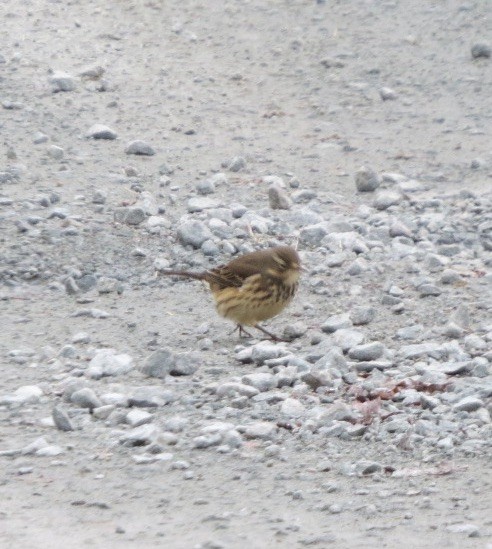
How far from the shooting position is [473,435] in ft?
25.4

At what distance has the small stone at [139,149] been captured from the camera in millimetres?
13508

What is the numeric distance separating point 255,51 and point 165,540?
10983 millimetres

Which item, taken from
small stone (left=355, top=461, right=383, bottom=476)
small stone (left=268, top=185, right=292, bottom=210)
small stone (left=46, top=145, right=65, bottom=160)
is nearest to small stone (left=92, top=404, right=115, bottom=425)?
small stone (left=355, top=461, right=383, bottom=476)

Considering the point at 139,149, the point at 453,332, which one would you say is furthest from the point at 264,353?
the point at 139,149

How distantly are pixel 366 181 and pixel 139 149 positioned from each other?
2099mm

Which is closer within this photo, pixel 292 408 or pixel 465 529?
pixel 465 529

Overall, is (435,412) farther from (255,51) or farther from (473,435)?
(255,51)

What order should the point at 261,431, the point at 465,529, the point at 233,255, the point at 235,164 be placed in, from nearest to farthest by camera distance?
the point at 465,529 < the point at 261,431 < the point at 233,255 < the point at 235,164

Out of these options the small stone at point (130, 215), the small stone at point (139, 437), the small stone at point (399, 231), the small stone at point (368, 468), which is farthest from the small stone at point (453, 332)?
the small stone at point (130, 215)

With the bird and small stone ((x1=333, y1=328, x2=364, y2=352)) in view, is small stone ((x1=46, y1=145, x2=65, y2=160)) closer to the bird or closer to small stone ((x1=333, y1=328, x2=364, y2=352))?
the bird

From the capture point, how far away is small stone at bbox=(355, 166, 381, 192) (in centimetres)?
1300

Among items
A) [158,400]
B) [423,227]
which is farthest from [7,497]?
[423,227]

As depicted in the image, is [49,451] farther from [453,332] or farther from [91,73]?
[91,73]

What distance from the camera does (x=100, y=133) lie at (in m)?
13.8
